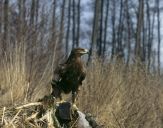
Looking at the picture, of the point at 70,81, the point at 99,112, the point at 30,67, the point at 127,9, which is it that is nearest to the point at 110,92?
the point at 99,112

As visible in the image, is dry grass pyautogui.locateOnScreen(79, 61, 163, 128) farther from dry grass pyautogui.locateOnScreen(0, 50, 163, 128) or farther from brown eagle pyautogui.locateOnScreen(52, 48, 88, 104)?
brown eagle pyautogui.locateOnScreen(52, 48, 88, 104)

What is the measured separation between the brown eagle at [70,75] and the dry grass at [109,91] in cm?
95

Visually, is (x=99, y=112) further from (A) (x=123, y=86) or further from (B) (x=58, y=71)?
(B) (x=58, y=71)

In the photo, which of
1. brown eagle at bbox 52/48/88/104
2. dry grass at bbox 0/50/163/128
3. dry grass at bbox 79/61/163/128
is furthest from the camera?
dry grass at bbox 79/61/163/128

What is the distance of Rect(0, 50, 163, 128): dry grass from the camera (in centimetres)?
891

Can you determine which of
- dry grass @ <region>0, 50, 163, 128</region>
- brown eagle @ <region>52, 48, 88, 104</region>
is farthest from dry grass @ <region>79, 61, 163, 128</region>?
brown eagle @ <region>52, 48, 88, 104</region>

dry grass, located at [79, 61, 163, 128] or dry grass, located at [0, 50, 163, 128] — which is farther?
dry grass, located at [79, 61, 163, 128]

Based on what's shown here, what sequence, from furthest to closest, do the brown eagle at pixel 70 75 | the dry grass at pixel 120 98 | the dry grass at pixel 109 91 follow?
the dry grass at pixel 120 98 < the dry grass at pixel 109 91 < the brown eagle at pixel 70 75

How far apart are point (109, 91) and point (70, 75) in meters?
3.63

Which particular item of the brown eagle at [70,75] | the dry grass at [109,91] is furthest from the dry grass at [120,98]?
the brown eagle at [70,75]

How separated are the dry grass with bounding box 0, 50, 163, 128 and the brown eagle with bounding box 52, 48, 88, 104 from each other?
946 mm

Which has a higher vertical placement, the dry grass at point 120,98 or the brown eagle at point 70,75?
the brown eagle at point 70,75

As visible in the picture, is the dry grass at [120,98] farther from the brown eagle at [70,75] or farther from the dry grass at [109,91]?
the brown eagle at [70,75]

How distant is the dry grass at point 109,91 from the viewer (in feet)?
29.2
